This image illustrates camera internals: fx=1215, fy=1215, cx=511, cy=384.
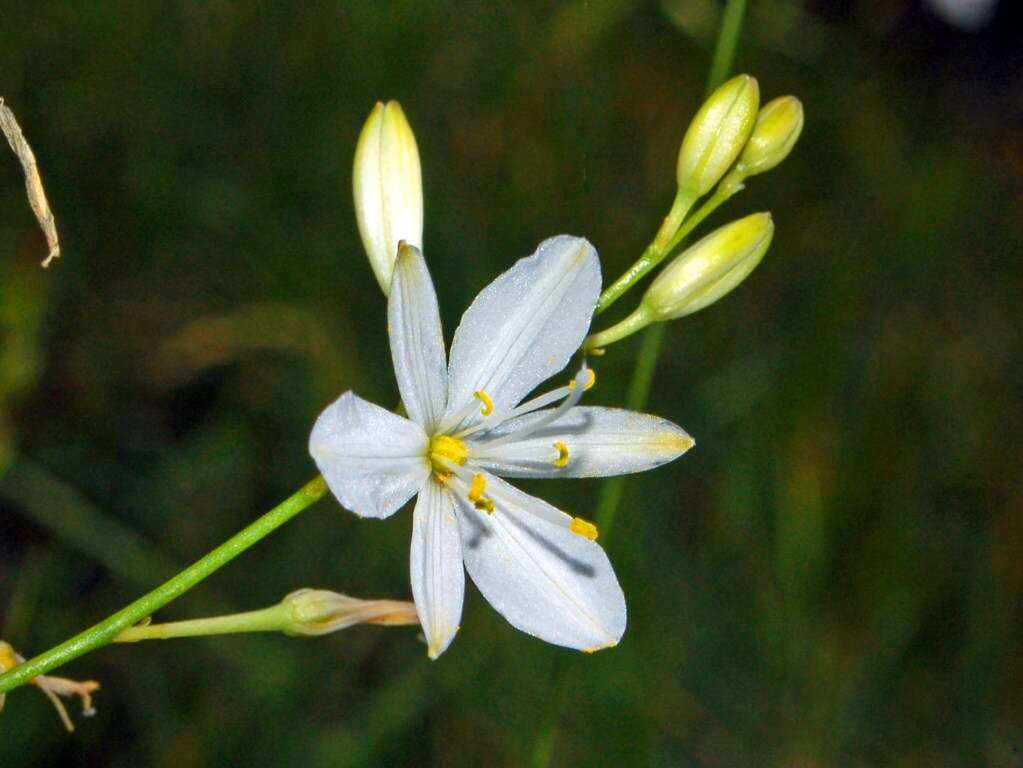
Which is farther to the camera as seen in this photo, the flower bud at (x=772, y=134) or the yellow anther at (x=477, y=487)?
the flower bud at (x=772, y=134)

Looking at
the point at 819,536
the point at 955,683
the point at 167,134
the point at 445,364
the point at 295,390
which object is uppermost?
the point at 167,134

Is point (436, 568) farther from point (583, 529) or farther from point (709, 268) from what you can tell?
point (709, 268)

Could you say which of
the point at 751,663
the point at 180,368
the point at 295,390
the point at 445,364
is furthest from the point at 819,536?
the point at 445,364

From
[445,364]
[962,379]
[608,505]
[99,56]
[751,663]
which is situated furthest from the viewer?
[962,379]

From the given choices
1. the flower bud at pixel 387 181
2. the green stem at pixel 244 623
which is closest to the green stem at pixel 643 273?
the flower bud at pixel 387 181

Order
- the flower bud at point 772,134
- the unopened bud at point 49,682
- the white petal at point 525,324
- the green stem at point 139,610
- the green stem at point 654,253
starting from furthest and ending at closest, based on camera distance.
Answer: the flower bud at point 772,134 < the green stem at point 654,253 < the white petal at point 525,324 < the unopened bud at point 49,682 < the green stem at point 139,610

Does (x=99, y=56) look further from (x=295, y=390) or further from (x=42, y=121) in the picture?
(x=295, y=390)

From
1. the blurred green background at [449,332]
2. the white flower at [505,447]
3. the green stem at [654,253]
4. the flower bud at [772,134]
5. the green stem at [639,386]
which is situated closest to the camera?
the white flower at [505,447]

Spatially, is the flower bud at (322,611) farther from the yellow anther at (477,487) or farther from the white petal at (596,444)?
the white petal at (596,444)
